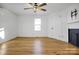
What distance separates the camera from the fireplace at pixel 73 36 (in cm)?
120

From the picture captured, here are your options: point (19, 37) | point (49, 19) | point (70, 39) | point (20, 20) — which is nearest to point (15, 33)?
point (19, 37)

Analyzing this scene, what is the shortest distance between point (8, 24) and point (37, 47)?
0.47m

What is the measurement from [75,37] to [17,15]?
2.39 feet

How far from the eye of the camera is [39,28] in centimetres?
137

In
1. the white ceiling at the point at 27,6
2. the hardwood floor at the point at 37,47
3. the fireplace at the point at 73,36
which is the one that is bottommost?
the hardwood floor at the point at 37,47

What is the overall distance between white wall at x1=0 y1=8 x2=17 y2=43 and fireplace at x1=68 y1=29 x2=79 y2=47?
0.66m

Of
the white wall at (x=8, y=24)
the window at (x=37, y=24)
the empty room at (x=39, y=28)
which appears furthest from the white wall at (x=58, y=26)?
the white wall at (x=8, y=24)

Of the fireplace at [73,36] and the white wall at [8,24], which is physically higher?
the white wall at [8,24]

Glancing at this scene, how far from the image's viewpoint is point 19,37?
1.35 m

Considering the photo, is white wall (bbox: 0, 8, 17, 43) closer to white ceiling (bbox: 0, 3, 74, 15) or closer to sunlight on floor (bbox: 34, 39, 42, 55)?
white ceiling (bbox: 0, 3, 74, 15)

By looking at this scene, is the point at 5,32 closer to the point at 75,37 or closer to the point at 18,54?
the point at 18,54

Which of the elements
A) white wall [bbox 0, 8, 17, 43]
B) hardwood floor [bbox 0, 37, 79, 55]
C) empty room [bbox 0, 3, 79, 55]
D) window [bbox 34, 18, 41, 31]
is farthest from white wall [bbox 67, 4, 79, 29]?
Answer: white wall [bbox 0, 8, 17, 43]

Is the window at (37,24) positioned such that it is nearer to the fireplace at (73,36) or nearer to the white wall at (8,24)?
the white wall at (8,24)

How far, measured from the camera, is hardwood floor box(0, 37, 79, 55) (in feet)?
4.13
